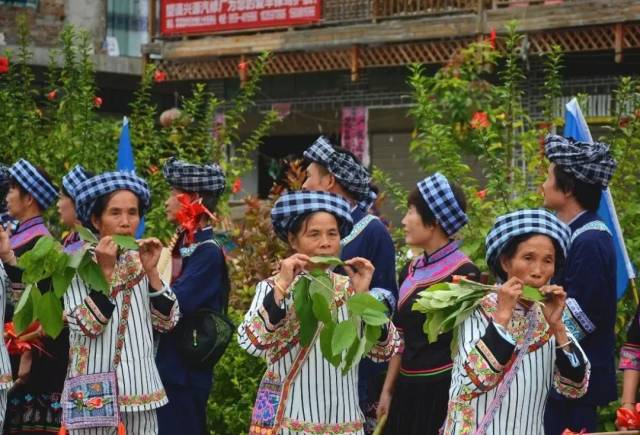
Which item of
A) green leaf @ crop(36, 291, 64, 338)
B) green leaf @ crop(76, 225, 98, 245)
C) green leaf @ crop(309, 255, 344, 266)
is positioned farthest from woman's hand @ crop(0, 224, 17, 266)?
green leaf @ crop(309, 255, 344, 266)

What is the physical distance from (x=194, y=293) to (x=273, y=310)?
1.44 metres

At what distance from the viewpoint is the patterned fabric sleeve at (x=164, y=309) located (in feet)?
21.8

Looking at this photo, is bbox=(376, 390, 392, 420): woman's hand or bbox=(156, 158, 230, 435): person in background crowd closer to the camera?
bbox=(376, 390, 392, 420): woman's hand

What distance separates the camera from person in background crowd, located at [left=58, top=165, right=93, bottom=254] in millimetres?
7228

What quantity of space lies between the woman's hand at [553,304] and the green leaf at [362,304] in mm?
664

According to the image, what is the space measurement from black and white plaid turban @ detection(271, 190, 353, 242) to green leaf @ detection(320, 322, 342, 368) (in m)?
0.60

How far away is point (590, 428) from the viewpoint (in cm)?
620

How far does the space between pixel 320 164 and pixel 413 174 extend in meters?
9.84

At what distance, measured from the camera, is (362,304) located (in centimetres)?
555

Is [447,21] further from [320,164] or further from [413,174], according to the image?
[320,164]

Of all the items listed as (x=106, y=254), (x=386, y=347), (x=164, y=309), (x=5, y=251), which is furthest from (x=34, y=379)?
(x=386, y=347)

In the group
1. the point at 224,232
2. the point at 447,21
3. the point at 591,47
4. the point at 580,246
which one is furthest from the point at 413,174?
the point at 580,246

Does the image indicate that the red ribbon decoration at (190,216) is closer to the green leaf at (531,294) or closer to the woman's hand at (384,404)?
the woman's hand at (384,404)

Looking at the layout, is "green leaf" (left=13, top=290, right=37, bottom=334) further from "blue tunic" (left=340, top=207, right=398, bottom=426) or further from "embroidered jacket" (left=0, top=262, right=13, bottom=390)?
"blue tunic" (left=340, top=207, right=398, bottom=426)
